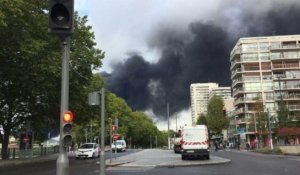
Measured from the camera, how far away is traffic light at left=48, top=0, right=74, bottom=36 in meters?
9.59

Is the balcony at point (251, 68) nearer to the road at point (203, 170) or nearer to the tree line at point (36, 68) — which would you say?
the tree line at point (36, 68)

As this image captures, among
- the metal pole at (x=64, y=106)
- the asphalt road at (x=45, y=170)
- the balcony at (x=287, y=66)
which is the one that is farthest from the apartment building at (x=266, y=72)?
the metal pole at (x=64, y=106)

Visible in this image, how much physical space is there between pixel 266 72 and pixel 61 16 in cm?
12485

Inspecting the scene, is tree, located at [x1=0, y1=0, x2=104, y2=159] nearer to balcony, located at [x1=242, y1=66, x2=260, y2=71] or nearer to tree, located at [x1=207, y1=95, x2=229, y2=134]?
tree, located at [x1=207, y1=95, x2=229, y2=134]

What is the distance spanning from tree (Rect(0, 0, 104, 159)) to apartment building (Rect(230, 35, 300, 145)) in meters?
83.4

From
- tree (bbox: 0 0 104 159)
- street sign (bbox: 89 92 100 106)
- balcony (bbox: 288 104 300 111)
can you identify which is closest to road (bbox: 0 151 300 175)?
tree (bbox: 0 0 104 159)

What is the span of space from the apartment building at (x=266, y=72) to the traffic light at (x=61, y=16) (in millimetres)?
117953

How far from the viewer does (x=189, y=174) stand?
22.3 m

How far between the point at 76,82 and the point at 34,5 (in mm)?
11781

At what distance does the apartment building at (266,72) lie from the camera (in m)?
127

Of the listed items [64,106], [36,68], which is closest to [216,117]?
[36,68]

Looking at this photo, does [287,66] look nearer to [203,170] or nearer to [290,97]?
[290,97]

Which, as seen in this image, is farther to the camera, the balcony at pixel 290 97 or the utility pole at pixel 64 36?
the balcony at pixel 290 97

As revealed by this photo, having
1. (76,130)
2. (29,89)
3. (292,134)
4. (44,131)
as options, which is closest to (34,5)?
(29,89)
